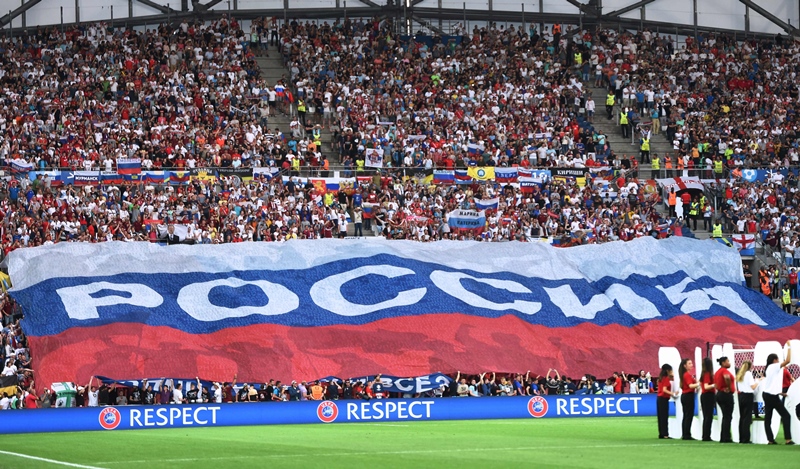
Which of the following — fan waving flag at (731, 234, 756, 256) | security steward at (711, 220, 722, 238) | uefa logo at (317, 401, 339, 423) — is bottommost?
uefa logo at (317, 401, 339, 423)

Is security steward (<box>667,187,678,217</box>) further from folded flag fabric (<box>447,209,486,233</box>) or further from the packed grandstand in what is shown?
folded flag fabric (<box>447,209,486,233</box>)

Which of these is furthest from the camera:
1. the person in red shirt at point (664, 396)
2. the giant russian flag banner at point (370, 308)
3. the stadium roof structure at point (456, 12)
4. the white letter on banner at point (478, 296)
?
the stadium roof structure at point (456, 12)

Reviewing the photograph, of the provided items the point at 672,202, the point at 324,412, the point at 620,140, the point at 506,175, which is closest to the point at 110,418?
the point at 324,412

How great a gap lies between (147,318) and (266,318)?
3322 mm

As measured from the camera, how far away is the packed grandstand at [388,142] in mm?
40656

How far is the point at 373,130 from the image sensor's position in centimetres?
4784

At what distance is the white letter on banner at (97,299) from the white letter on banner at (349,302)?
467cm

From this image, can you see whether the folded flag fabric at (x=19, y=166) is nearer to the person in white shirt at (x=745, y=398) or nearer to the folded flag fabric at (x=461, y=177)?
the folded flag fabric at (x=461, y=177)

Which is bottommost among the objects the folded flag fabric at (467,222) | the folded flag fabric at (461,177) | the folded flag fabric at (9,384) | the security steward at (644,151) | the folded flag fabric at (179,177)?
the folded flag fabric at (9,384)

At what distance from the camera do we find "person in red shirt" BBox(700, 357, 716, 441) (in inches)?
770

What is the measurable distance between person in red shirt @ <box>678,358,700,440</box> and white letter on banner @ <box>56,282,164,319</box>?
18847mm

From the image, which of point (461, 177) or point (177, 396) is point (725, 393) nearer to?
point (177, 396)

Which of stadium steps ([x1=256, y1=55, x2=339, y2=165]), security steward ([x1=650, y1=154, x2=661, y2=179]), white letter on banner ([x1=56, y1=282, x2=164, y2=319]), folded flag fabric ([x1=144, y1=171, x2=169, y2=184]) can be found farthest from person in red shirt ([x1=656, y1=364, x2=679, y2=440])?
security steward ([x1=650, y1=154, x2=661, y2=179])

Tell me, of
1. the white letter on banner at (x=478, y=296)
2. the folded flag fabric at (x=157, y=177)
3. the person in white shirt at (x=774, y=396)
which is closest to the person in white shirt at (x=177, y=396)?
the white letter on banner at (x=478, y=296)
